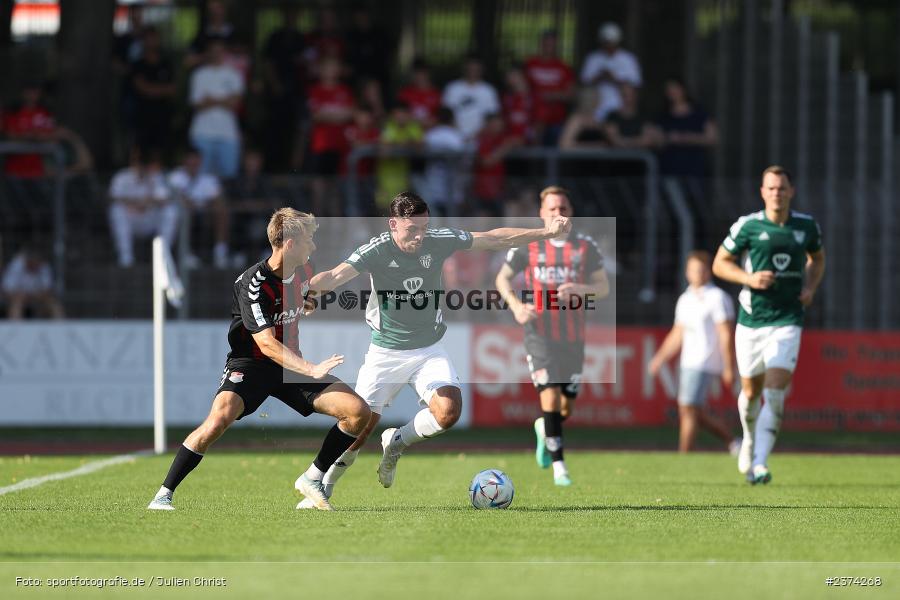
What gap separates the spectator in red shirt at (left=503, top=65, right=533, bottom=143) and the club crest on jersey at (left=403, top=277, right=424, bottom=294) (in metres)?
10.8

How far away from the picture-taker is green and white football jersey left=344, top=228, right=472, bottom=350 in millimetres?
10703

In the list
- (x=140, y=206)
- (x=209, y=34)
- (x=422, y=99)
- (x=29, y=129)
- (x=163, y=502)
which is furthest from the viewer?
(x=209, y=34)

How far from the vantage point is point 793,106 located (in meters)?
22.5

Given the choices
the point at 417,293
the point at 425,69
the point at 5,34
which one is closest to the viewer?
the point at 417,293

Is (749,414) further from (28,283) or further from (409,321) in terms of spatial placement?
(28,283)

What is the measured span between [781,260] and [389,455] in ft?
12.6

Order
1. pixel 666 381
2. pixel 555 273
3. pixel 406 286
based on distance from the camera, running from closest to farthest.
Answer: pixel 406 286 < pixel 555 273 < pixel 666 381

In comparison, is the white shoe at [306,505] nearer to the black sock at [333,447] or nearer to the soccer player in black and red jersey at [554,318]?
the black sock at [333,447]

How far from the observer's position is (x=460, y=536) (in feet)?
29.2

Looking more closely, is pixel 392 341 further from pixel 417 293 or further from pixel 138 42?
pixel 138 42

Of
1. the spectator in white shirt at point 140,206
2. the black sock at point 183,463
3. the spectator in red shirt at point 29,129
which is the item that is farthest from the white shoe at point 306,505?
the spectator in red shirt at point 29,129

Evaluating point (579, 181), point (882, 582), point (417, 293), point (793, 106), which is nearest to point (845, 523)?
point (882, 582)

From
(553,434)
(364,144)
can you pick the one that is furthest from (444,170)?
(553,434)

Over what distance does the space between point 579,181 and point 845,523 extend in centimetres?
1043
